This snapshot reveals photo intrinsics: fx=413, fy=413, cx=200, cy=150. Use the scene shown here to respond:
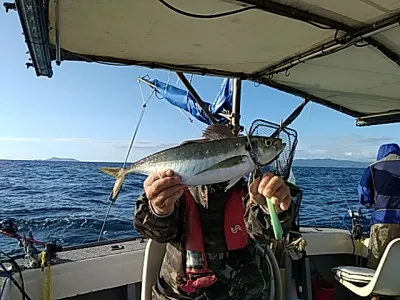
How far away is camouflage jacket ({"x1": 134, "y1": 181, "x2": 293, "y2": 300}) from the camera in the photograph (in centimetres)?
183

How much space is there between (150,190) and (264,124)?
104cm

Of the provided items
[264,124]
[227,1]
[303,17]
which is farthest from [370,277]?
[227,1]

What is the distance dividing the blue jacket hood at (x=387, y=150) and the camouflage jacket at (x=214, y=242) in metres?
2.74

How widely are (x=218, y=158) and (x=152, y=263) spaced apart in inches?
44.6

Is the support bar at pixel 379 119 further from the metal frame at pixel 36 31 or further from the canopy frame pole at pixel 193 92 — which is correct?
the metal frame at pixel 36 31

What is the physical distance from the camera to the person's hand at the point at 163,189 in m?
1.48

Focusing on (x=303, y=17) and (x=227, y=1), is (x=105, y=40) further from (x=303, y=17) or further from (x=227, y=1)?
(x=303, y=17)

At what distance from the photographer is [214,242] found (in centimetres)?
192

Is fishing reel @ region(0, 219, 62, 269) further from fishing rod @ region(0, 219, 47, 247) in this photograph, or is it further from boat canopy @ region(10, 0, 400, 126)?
boat canopy @ region(10, 0, 400, 126)

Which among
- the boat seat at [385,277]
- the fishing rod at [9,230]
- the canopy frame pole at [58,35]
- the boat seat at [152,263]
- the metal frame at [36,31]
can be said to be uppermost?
the canopy frame pole at [58,35]

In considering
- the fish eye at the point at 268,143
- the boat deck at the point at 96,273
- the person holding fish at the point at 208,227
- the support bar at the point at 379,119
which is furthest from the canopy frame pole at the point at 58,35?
the support bar at the point at 379,119

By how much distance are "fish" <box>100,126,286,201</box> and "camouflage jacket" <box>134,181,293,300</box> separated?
1.26ft

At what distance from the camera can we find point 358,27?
2.70 meters

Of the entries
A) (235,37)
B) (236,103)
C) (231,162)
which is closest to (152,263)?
(231,162)
